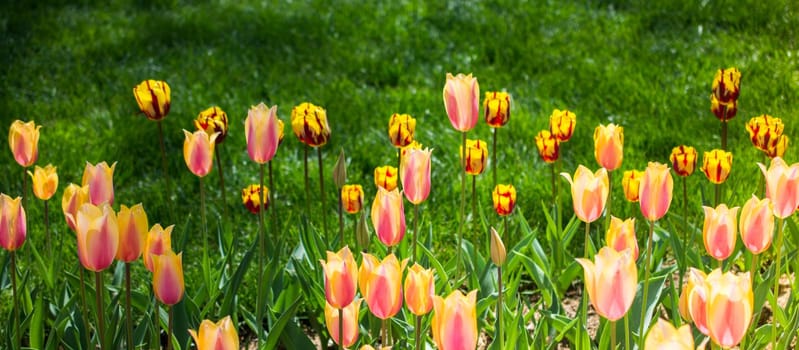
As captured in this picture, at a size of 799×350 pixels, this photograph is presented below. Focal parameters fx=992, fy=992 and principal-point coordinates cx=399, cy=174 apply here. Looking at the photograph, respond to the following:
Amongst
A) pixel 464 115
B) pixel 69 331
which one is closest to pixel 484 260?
pixel 464 115

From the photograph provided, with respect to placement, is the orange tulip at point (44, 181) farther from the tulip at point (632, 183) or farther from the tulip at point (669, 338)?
the tulip at point (669, 338)

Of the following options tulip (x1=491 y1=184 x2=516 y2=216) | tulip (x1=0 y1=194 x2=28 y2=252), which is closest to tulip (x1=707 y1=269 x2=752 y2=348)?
tulip (x1=491 y1=184 x2=516 y2=216)

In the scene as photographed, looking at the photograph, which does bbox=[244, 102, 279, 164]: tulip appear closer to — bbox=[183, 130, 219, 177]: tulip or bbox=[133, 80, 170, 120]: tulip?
bbox=[183, 130, 219, 177]: tulip

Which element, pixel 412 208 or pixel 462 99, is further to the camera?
pixel 412 208

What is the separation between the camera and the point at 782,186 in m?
1.70

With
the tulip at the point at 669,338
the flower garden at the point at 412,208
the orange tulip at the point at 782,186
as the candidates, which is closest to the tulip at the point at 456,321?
the flower garden at the point at 412,208

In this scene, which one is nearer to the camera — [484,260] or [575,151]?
[484,260]

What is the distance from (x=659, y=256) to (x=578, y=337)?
692mm

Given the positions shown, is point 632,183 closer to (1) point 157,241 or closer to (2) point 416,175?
(2) point 416,175

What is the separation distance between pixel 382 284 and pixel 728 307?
49cm

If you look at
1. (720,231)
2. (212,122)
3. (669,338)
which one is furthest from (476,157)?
(669,338)

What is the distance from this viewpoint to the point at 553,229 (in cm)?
257

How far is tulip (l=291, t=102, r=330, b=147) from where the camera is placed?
7.32 feet

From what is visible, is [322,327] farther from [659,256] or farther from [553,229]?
[659,256]
